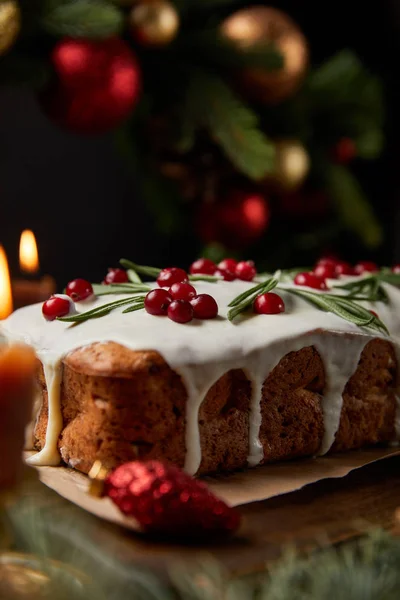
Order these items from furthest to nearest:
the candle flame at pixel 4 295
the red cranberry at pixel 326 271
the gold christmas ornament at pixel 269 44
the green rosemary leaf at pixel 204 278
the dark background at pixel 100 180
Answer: the dark background at pixel 100 180 → the gold christmas ornament at pixel 269 44 → the red cranberry at pixel 326 271 → the green rosemary leaf at pixel 204 278 → the candle flame at pixel 4 295

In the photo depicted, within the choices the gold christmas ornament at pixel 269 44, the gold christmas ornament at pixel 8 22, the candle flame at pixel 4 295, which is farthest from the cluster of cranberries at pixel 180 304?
the gold christmas ornament at pixel 269 44

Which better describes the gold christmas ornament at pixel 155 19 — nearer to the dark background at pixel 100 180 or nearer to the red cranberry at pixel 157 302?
the dark background at pixel 100 180

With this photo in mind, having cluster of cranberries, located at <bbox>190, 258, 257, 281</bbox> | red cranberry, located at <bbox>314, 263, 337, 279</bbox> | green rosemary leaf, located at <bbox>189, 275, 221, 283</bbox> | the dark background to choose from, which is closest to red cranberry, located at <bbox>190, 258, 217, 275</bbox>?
cluster of cranberries, located at <bbox>190, 258, 257, 281</bbox>

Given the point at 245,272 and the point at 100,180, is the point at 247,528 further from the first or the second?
the point at 100,180

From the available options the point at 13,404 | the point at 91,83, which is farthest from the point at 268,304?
the point at 91,83

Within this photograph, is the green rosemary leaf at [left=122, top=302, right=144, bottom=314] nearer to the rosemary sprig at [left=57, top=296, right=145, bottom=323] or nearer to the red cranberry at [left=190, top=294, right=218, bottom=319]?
the rosemary sprig at [left=57, top=296, right=145, bottom=323]

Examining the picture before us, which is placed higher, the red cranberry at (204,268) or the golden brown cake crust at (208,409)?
the red cranberry at (204,268)
